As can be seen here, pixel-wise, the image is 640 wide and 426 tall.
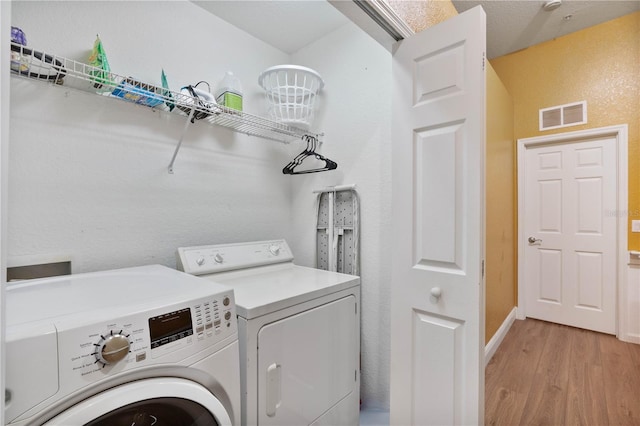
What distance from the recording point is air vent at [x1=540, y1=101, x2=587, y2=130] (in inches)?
111

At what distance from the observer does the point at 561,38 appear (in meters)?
2.90

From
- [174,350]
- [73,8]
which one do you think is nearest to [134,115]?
[73,8]

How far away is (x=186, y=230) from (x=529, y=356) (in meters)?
2.85

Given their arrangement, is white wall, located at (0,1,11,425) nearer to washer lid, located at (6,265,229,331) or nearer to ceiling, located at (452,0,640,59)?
washer lid, located at (6,265,229,331)

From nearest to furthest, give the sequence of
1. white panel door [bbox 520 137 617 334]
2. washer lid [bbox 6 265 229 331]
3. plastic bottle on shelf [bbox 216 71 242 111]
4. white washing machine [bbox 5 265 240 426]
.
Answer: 1. white washing machine [bbox 5 265 240 426]
2. washer lid [bbox 6 265 229 331]
3. plastic bottle on shelf [bbox 216 71 242 111]
4. white panel door [bbox 520 137 617 334]

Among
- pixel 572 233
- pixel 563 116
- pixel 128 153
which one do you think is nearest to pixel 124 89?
pixel 128 153

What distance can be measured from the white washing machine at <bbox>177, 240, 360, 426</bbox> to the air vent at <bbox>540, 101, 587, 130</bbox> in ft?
9.32

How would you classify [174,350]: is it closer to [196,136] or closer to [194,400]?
[194,400]

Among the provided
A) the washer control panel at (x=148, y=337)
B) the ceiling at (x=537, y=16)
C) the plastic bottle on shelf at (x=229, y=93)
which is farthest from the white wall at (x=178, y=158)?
the ceiling at (x=537, y=16)

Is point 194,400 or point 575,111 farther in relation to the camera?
point 575,111

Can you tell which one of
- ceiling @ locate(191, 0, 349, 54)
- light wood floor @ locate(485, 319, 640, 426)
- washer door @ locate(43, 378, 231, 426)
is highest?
→ ceiling @ locate(191, 0, 349, 54)

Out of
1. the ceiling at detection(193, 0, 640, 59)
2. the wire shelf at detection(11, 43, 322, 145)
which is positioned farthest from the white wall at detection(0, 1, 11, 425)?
the ceiling at detection(193, 0, 640, 59)

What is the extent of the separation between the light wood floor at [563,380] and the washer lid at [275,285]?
4.30 ft

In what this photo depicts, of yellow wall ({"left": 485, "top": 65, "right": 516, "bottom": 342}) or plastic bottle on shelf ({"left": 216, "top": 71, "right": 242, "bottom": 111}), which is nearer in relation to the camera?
plastic bottle on shelf ({"left": 216, "top": 71, "right": 242, "bottom": 111})
